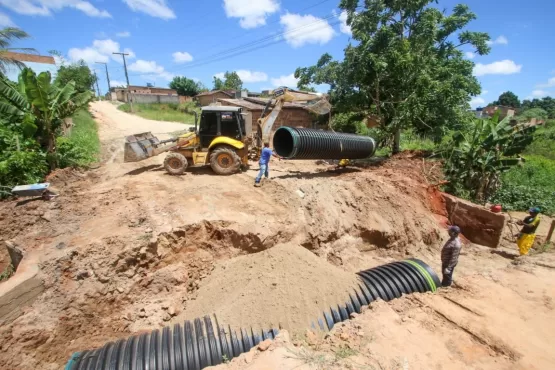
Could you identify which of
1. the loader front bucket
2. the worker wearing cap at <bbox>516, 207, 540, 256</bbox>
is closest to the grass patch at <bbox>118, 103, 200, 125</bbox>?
the loader front bucket

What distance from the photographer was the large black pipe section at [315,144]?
967 cm

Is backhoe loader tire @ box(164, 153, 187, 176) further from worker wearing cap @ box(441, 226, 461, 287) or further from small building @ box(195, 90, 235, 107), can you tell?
small building @ box(195, 90, 235, 107)

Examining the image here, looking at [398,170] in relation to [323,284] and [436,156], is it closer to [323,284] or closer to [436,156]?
[436,156]

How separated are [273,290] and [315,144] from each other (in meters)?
6.04

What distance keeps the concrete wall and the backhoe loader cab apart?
22.5ft

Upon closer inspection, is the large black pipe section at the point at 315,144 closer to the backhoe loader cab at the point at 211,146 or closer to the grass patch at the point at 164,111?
the backhoe loader cab at the point at 211,146

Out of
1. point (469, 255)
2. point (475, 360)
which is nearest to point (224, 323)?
point (475, 360)

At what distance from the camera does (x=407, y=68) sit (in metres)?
11.4

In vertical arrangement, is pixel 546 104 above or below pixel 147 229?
above

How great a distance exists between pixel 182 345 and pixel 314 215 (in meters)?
4.26

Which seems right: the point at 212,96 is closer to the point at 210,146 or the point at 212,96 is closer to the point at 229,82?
the point at 229,82

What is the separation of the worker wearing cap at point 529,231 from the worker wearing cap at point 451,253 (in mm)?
3116

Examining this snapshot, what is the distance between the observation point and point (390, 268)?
5953mm

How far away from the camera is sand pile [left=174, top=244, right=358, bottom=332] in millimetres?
4504
